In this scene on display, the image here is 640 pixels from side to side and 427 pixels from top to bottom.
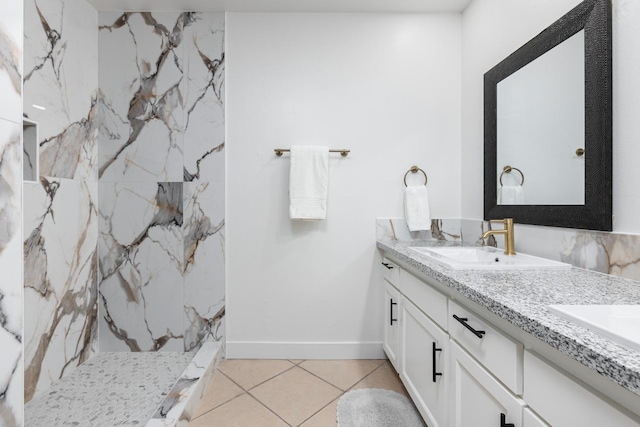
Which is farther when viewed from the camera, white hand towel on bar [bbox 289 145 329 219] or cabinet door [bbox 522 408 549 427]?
white hand towel on bar [bbox 289 145 329 219]

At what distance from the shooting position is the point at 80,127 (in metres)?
2.01

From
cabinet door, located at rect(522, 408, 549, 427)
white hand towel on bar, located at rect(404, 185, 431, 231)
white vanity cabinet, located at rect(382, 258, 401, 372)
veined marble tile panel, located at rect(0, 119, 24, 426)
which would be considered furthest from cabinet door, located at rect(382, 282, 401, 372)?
veined marble tile panel, located at rect(0, 119, 24, 426)

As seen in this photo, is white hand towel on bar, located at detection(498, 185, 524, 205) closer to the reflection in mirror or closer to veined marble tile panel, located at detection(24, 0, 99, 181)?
the reflection in mirror

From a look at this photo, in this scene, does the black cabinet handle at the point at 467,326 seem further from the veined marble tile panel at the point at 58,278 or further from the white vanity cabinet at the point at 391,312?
the veined marble tile panel at the point at 58,278

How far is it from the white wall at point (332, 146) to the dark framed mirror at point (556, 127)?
0.49 meters

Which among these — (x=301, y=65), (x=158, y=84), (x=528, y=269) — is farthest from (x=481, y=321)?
(x=158, y=84)

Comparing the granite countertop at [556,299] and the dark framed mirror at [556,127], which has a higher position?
the dark framed mirror at [556,127]

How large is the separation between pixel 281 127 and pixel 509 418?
1.91m

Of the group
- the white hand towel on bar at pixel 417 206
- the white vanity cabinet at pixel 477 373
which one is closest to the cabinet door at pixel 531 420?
the white vanity cabinet at pixel 477 373

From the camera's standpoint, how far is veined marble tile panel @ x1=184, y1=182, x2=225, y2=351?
2.18 metres

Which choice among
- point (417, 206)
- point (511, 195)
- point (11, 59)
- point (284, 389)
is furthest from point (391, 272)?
point (11, 59)

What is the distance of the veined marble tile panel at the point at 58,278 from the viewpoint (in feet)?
5.44

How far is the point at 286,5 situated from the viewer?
209cm

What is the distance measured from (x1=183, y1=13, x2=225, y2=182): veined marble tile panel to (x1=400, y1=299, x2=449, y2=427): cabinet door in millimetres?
1490
